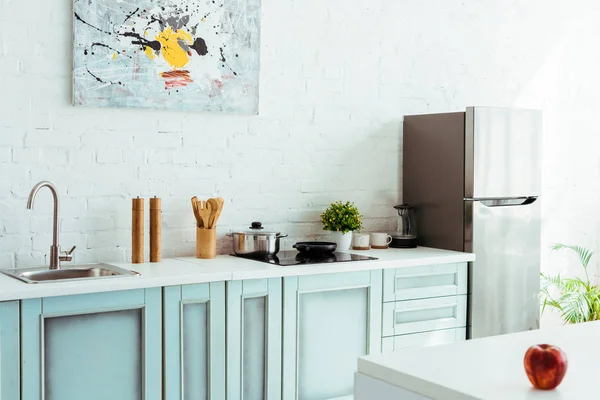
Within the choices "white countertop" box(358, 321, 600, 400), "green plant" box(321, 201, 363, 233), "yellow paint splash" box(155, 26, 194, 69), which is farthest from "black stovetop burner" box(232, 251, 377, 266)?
"white countertop" box(358, 321, 600, 400)

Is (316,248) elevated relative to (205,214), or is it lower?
lower

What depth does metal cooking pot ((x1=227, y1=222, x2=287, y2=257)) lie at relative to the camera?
3854mm

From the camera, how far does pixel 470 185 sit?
13.7ft

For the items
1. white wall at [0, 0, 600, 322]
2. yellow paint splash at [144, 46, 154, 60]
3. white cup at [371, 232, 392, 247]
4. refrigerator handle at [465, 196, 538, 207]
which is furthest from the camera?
white cup at [371, 232, 392, 247]

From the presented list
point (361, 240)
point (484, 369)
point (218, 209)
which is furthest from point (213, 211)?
point (484, 369)

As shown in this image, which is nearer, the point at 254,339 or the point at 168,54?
the point at 254,339

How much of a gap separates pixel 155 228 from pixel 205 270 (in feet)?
1.40

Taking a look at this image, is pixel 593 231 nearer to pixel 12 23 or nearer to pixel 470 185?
pixel 470 185

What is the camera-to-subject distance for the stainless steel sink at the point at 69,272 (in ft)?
10.7

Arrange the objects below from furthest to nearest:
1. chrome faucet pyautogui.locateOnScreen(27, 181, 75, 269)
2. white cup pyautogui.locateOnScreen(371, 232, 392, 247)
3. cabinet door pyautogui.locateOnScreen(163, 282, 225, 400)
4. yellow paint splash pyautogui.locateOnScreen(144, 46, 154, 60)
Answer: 1. white cup pyautogui.locateOnScreen(371, 232, 392, 247)
2. yellow paint splash pyautogui.locateOnScreen(144, 46, 154, 60)
3. chrome faucet pyautogui.locateOnScreen(27, 181, 75, 269)
4. cabinet door pyautogui.locateOnScreen(163, 282, 225, 400)

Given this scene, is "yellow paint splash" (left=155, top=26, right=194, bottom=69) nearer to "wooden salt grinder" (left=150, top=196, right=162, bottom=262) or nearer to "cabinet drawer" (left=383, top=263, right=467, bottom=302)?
"wooden salt grinder" (left=150, top=196, right=162, bottom=262)

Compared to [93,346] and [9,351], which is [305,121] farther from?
[9,351]

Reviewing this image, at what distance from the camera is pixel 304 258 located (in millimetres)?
3811

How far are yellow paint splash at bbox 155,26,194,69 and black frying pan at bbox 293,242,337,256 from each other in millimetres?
1098
